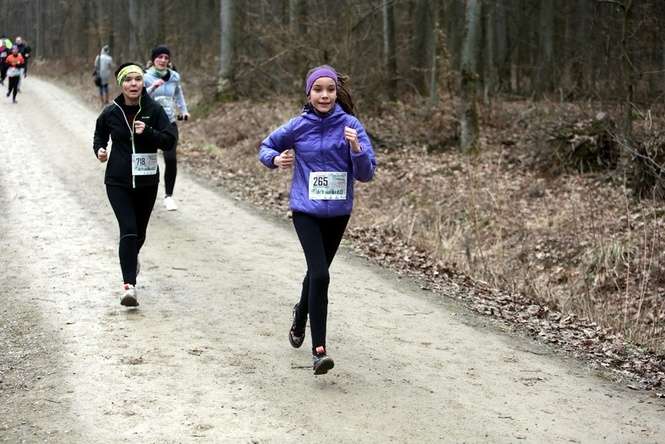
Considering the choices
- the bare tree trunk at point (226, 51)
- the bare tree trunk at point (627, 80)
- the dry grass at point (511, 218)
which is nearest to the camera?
the dry grass at point (511, 218)

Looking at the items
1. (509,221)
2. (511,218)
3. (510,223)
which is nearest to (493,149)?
(511,218)

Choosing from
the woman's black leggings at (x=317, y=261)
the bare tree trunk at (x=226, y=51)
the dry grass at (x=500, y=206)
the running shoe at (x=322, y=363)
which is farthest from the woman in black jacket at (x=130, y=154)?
the bare tree trunk at (x=226, y=51)

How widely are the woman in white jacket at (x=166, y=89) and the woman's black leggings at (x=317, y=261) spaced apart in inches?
234

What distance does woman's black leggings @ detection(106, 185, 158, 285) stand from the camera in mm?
7316

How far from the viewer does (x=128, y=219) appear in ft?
24.0

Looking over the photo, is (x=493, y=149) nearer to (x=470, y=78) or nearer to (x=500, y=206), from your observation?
(x=470, y=78)

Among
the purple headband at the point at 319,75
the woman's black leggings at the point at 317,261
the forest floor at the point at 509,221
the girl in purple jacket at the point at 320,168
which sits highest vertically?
the purple headband at the point at 319,75

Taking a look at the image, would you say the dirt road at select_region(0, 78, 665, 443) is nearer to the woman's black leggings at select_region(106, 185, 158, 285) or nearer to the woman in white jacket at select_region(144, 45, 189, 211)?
the woman's black leggings at select_region(106, 185, 158, 285)

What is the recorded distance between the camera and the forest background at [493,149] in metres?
10.2

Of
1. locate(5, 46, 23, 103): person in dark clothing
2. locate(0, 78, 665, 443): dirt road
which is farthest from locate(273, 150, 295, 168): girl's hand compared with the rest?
locate(5, 46, 23, 103): person in dark clothing

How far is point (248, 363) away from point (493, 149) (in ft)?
43.0

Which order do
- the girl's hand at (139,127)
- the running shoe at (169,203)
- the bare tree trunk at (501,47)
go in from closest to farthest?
the girl's hand at (139,127)
the running shoe at (169,203)
the bare tree trunk at (501,47)

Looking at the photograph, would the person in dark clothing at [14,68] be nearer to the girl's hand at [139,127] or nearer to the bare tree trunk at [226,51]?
the bare tree trunk at [226,51]

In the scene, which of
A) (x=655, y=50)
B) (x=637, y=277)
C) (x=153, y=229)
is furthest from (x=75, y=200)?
(x=655, y=50)
